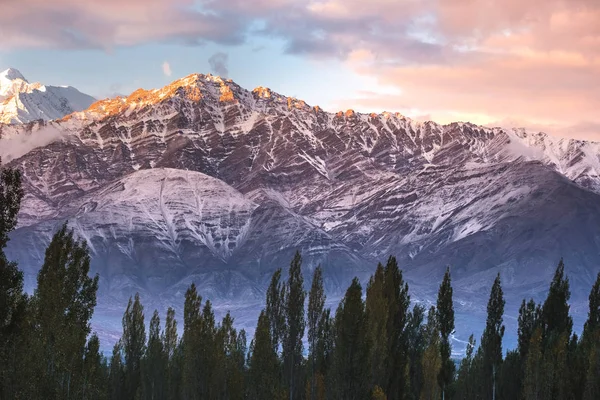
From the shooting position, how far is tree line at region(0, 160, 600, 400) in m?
75.1

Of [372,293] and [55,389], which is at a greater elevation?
[372,293]

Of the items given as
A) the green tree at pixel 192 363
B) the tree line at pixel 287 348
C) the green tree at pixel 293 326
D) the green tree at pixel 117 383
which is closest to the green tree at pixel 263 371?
the tree line at pixel 287 348

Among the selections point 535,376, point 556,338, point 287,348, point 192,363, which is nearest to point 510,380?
point 556,338

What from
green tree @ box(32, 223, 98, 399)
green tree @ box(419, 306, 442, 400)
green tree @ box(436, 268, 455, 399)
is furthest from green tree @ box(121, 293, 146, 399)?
green tree @ box(32, 223, 98, 399)

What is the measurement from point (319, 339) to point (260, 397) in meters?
20.7

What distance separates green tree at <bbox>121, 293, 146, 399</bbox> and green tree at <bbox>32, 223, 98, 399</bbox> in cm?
5134

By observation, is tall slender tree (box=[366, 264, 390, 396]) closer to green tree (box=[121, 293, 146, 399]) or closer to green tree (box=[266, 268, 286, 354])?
green tree (box=[266, 268, 286, 354])

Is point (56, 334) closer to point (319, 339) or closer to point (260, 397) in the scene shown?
point (260, 397)

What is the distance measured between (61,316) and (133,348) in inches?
2418

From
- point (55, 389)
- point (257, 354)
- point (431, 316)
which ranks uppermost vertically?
point (431, 316)

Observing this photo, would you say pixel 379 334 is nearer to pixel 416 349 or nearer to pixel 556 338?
pixel 416 349

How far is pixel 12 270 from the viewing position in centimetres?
6159

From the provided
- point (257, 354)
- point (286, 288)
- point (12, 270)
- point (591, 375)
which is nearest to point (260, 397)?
point (257, 354)

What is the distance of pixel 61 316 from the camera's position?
77125 mm
